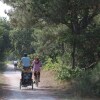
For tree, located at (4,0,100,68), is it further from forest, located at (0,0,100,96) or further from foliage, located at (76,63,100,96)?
foliage, located at (76,63,100,96)

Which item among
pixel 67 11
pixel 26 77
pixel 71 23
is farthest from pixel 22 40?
pixel 26 77

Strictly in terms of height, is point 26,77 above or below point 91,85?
above

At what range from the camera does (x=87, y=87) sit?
18875mm

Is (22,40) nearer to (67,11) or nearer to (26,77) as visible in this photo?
(67,11)

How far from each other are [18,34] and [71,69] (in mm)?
46539

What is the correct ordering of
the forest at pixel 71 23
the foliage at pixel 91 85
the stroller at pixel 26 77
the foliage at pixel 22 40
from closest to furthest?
the foliage at pixel 91 85 < the stroller at pixel 26 77 < the forest at pixel 71 23 < the foliage at pixel 22 40

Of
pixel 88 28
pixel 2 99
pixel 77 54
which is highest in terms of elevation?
pixel 88 28

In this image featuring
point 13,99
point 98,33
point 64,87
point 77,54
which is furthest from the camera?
point 77,54

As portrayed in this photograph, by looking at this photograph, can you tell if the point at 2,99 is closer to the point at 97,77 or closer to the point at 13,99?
the point at 13,99

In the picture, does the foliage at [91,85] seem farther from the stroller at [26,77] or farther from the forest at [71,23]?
the stroller at [26,77]

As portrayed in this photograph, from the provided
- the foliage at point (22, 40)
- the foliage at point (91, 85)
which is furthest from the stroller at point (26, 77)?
the foliage at point (22, 40)

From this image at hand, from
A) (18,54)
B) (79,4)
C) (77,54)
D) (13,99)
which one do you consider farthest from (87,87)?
(18,54)

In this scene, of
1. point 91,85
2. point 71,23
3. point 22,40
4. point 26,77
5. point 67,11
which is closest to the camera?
point 91,85

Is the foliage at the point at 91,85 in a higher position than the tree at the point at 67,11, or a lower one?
lower
